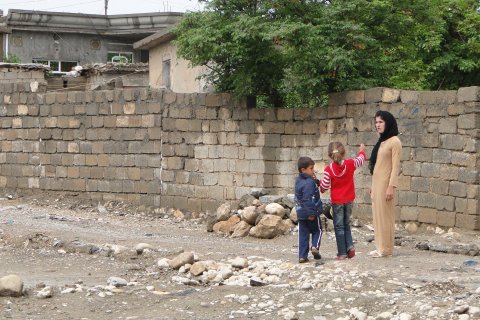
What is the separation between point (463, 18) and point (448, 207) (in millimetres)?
8807

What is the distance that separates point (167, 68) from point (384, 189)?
16549 millimetres

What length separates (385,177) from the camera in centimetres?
1009

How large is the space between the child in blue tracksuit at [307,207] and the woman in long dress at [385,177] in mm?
684

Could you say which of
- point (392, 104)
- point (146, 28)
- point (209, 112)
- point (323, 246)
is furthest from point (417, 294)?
point (146, 28)

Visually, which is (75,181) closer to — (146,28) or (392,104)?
(392,104)

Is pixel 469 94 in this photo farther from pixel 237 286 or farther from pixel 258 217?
pixel 237 286

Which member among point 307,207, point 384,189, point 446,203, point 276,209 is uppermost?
point 384,189

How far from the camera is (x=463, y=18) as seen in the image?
20.5 m

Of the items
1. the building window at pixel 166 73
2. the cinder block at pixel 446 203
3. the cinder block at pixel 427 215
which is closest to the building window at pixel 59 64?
the building window at pixel 166 73

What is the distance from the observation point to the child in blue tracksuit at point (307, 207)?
9.90 metres

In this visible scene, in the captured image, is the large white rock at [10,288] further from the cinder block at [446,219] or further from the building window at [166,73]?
the building window at [166,73]

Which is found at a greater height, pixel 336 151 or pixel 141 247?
pixel 336 151

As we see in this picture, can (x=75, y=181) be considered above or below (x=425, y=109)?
below

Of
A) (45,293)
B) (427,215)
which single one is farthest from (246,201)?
(45,293)
